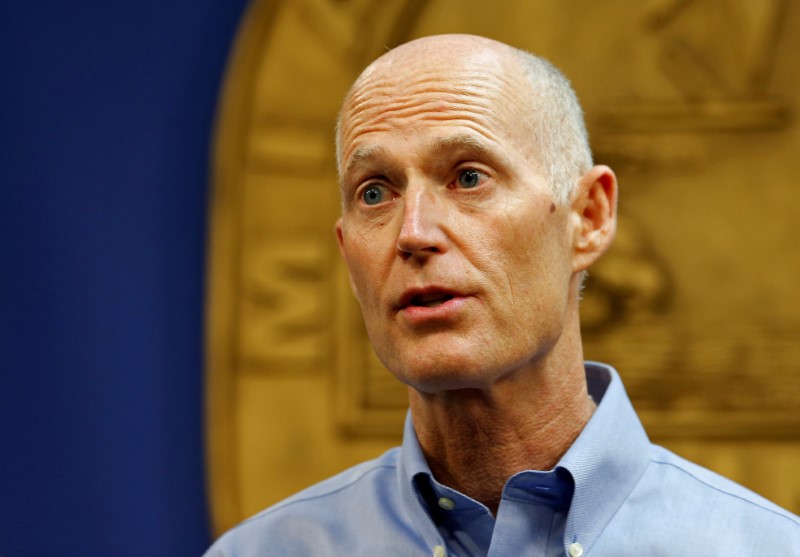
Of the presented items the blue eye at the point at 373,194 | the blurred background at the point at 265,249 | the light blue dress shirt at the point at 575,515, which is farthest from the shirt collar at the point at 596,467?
the blurred background at the point at 265,249

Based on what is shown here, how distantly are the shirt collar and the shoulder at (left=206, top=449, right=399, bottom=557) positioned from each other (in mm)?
85

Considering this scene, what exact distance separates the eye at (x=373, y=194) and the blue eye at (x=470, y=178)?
14cm

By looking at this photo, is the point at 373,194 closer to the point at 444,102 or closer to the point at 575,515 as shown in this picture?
the point at 444,102

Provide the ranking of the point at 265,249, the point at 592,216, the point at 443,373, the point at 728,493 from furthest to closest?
the point at 265,249 < the point at 592,216 < the point at 728,493 < the point at 443,373

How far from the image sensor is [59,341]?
3.09 meters

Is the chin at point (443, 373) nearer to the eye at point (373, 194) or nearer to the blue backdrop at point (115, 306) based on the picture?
the eye at point (373, 194)

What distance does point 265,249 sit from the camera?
304cm

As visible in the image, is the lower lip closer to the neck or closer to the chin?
the chin

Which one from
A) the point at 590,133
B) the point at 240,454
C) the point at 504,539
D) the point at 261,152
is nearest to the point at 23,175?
the point at 261,152

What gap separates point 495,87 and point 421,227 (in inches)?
11.3

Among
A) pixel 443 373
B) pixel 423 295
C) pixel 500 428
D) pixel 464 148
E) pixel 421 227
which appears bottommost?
pixel 500 428

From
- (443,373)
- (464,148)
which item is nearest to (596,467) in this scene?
(443,373)

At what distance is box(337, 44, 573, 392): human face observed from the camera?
1.71m

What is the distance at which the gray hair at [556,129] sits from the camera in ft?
6.11
